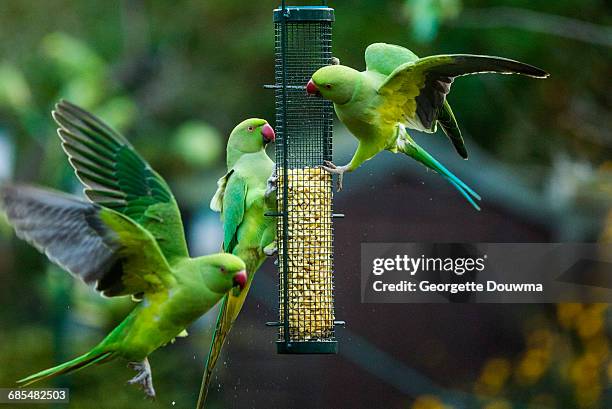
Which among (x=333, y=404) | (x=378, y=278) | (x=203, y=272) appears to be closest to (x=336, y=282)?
(x=378, y=278)

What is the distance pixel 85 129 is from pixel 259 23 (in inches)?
168

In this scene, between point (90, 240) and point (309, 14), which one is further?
point (309, 14)

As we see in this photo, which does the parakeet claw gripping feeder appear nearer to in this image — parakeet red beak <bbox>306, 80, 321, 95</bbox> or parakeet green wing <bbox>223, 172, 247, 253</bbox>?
parakeet green wing <bbox>223, 172, 247, 253</bbox>

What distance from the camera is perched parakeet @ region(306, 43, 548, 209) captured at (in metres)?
3.88

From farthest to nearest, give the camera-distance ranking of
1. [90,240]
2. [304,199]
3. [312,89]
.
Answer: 1. [304,199]
2. [312,89]
3. [90,240]

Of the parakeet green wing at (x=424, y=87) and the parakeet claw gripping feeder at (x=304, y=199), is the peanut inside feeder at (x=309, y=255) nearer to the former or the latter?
the parakeet claw gripping feeder at (x=304, y=199)

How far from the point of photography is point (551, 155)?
23.2 feet

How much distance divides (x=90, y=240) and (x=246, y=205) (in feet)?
2.25

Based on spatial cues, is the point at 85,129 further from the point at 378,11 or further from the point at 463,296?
the point at 378,11

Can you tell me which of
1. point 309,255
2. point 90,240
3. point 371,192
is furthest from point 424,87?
point 371,192

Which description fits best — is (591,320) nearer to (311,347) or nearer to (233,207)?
(311,347)

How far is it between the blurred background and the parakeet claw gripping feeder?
4.08ft

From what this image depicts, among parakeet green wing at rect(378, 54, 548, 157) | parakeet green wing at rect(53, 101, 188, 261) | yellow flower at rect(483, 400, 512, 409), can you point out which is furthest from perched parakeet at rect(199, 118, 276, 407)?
yellow flower at rect(483, 400, 512, 409)

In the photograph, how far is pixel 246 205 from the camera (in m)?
4.09
